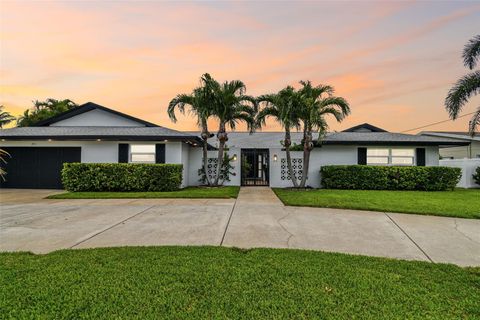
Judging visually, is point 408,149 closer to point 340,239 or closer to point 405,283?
point 340,239

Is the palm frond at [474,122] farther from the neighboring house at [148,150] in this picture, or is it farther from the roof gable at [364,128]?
the roof gable at [364,128]

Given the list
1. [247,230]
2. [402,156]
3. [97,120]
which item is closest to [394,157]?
[402,156]

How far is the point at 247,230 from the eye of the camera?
210 inches

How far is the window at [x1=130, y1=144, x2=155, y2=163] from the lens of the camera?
13.3 m

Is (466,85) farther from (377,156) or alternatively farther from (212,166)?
(212,166)

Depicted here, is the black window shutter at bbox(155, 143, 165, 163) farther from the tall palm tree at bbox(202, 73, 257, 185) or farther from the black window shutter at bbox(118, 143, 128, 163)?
the tall palm tree at bbox(202, 73, 257, 185)

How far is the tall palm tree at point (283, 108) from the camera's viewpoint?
39.0 ft

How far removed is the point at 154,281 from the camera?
114 inches

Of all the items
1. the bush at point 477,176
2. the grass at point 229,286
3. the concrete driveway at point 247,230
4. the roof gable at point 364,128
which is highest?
the roof gable at point 364,128

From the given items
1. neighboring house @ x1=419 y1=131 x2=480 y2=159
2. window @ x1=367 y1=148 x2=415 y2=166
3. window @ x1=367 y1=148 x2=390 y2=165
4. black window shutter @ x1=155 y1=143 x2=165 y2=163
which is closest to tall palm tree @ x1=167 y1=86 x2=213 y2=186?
black window shutter @ x1=155 y1=143 x2=165 y2=163

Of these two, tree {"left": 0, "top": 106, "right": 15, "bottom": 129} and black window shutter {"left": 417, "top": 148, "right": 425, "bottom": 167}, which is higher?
tree {"left": 0, "top": 106, "right": 15, "bottom": 129}

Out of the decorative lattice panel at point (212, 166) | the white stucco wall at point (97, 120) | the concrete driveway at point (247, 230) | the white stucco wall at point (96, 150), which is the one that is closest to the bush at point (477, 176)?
the concrete driveway at point (247, 230)

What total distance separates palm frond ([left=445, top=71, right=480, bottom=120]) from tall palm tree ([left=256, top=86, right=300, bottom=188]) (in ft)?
18.8

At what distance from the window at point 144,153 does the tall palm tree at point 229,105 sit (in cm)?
361
